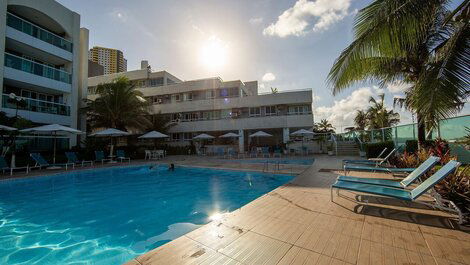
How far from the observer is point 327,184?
20.6ft

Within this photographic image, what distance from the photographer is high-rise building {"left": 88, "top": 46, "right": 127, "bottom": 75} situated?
56.6m

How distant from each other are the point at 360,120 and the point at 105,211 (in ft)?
137

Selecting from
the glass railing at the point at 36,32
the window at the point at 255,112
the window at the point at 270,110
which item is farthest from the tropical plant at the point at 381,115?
the glass railing at the point at 36,32

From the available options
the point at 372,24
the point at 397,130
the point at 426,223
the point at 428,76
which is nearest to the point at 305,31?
the point at 372,24

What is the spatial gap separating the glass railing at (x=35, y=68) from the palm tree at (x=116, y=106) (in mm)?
2565

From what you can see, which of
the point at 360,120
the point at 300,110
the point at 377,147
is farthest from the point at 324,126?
the point at 377,147

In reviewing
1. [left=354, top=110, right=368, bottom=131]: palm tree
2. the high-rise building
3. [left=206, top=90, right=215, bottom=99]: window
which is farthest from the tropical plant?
the high-rise building

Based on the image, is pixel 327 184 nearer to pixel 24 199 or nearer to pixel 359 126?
pixel 24 199

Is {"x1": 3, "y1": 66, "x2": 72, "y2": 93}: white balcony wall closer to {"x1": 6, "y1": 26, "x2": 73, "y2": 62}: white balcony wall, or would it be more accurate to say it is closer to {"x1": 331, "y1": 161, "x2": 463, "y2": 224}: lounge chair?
{"x1": 6, "y1": 26, "x2": 73, "y2": 62}: white balcony wall

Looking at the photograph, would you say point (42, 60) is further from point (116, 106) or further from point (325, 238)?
point (325, 238)

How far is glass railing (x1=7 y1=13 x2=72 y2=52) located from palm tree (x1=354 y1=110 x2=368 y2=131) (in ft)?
139

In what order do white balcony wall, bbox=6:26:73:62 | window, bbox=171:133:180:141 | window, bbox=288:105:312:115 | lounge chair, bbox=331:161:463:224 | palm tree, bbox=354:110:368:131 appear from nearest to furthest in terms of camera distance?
lounge chair, bbox=331:161:463:224
white balcony wall, bbox=6:26:73:62
window, bbox=288:105:312:115
window, bbox=171:133:180:141
palm tree, bbox=354:110:368:131

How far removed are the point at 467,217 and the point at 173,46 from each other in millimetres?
13195

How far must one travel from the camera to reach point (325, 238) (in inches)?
109
